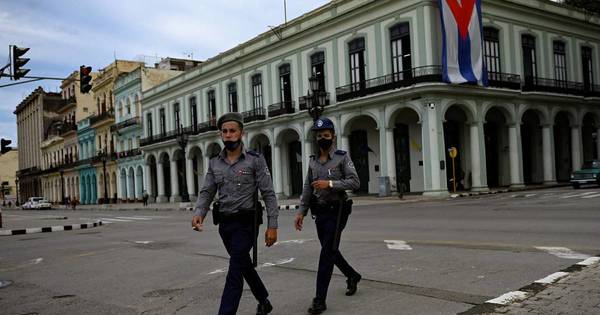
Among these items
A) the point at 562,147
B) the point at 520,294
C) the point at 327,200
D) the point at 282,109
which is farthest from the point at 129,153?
the point at 520,294

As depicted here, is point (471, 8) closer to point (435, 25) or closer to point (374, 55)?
point (435, 25)

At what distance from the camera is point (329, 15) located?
107ft

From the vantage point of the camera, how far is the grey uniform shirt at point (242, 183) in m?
4.91

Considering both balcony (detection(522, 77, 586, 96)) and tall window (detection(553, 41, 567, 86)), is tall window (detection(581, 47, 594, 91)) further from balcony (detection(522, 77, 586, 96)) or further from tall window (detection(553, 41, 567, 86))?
tall window (detection(553, 41, 567, 86))

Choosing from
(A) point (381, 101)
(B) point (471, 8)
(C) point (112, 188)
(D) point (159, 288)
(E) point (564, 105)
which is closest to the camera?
(D) point (159, 288)

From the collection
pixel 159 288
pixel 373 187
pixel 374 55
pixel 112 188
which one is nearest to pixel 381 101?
pixel 374 55

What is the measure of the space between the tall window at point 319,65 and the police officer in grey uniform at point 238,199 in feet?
93.5

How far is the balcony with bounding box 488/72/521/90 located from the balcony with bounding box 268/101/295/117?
12.0m

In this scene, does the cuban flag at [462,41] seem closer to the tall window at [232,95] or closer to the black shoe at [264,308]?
the tall window at [232,95]

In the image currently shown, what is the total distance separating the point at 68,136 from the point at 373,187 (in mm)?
54600

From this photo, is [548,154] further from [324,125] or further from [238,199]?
[238,199]

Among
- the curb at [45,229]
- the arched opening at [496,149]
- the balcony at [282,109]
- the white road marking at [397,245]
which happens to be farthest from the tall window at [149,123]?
the white road marking at [397,245]

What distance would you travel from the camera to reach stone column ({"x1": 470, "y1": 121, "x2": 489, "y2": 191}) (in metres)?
28.5

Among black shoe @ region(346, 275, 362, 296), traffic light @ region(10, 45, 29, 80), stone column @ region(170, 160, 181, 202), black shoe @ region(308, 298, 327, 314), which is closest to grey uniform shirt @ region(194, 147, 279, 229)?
black shoe @ region(308, 298, 327, 314)
